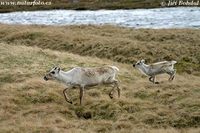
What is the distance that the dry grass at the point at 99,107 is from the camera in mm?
14742

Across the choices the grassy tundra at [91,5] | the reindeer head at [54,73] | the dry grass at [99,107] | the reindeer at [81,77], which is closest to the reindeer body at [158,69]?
the dry grass at [99,107]

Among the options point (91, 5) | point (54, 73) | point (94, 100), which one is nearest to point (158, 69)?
point (94, 100)

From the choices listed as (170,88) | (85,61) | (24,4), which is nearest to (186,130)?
(170,88)

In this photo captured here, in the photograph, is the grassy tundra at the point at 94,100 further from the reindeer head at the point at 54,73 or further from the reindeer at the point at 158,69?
the reindeer head at the point at 54,73

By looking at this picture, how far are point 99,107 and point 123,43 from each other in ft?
50.4

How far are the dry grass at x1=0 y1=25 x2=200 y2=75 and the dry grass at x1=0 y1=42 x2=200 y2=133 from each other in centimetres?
622

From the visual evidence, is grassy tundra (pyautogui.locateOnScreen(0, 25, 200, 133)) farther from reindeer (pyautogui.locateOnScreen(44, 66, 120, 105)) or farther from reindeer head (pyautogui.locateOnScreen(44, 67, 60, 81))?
reindeer head (pyautogui.locateOnScreen(44, 67, 60, 81))

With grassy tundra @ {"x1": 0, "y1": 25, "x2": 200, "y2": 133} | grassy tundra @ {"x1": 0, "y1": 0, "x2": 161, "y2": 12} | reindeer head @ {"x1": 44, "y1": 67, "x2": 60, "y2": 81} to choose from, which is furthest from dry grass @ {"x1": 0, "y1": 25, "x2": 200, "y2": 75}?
grassy tundra @ {"x1": 0, "y1": 0, "x2": 161, "y2": 12}

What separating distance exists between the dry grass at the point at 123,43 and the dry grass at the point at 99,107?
6.22 meters

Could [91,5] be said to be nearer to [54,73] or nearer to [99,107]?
[54,73]

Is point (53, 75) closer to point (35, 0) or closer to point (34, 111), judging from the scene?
point (34, 111)

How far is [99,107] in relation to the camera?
16641 mm

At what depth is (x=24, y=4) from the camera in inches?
3268

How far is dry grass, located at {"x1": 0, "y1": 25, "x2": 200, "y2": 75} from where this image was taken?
92.5ft
